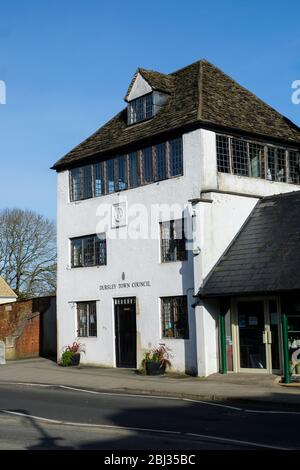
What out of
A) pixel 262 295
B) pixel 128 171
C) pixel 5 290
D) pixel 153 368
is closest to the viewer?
pixel 262 295

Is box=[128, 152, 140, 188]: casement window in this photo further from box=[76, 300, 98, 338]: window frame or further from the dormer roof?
box=[76, 300, 98, 338]: window frame

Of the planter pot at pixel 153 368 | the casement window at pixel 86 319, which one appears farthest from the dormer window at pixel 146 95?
the planter pot at pixel 153 368

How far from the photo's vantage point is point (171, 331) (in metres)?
23.2

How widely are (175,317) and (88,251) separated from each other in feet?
18.7

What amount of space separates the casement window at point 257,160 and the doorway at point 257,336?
5102 mm

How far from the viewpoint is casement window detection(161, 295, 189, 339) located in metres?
22.7

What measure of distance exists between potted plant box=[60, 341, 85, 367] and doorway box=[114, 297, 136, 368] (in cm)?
223

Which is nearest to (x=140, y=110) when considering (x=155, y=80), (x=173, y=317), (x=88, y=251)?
(x=155, y=80)

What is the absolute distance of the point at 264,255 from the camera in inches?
828

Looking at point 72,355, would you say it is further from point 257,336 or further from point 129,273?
point 257,336

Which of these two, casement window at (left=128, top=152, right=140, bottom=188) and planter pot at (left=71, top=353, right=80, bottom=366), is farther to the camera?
planter pot at (left=71, top=353, right=80, bottom=366)

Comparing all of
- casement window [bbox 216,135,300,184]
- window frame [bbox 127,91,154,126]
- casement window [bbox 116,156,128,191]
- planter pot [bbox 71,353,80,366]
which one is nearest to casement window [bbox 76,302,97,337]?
planter pot [bbox 71,353,80,366]
